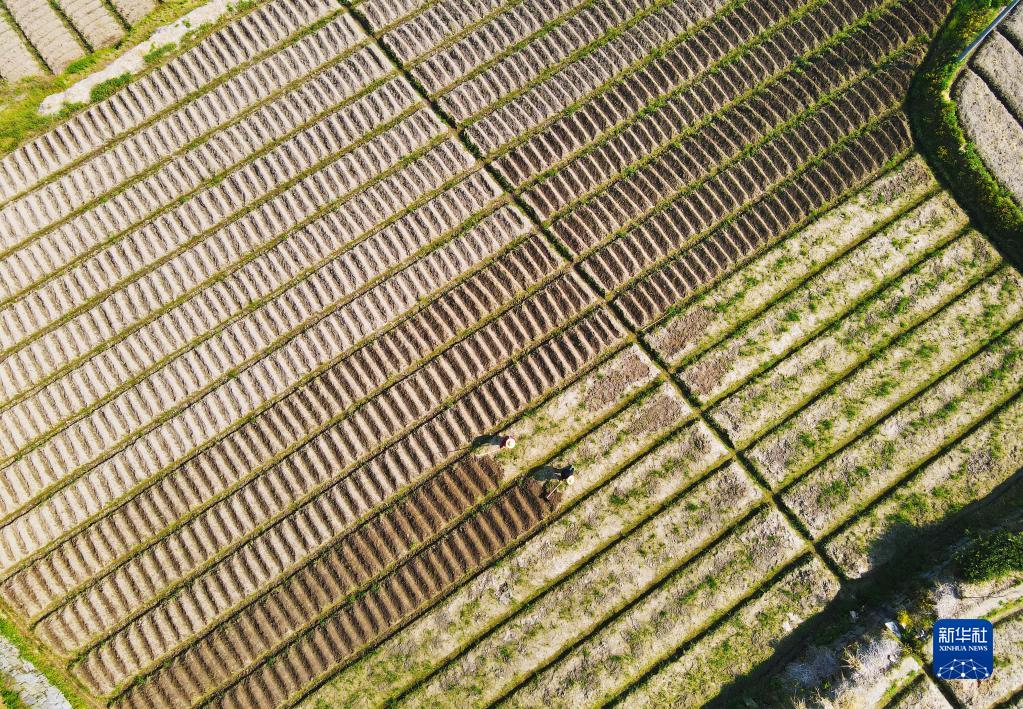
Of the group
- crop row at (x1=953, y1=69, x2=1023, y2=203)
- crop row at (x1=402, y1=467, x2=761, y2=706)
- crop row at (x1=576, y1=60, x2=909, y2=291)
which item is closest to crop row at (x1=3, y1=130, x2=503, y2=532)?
crop row at (x1=576, y1=60, x2=909, y2=291)

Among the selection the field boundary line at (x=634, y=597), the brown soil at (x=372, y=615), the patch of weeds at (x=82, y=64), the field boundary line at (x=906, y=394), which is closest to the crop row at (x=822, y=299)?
the field boundary line at (x=906, y=394)

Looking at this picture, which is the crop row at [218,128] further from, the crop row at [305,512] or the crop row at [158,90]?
the crop row at [305,512]

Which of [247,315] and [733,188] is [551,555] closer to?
[247,315]

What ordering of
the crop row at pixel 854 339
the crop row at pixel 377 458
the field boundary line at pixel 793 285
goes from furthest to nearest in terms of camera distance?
the field boundary line at pixel 793 285
the crop row at pixel 854 339
the crop row at pixel 377 458

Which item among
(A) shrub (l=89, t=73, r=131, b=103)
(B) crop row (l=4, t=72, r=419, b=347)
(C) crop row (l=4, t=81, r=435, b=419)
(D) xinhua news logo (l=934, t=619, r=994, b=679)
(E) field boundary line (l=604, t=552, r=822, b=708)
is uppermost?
(A) shrub (l=89, t=73, r=131, b=103)

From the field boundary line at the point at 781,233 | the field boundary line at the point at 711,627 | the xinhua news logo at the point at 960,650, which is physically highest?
the field boundary line at the point at 781,233

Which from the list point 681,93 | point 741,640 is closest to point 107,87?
point 681,93

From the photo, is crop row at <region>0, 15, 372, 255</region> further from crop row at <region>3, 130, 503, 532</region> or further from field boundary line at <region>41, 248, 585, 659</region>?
field boundary line at <region>41, 248, 585, 659</region>
